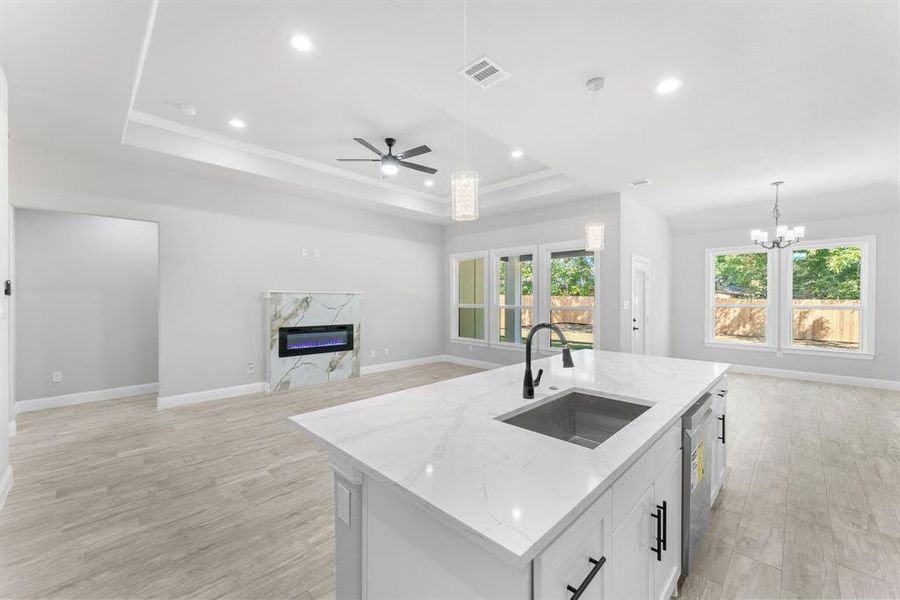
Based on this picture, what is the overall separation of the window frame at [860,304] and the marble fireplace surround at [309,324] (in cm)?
721

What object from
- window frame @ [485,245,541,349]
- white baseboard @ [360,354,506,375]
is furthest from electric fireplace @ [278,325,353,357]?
window frame @ [485,245,541,349]

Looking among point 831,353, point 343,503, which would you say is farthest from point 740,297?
point 343,503

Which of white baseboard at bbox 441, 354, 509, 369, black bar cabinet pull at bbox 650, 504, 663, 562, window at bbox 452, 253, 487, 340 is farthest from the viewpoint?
window at bbox 452, 253, 487, 340

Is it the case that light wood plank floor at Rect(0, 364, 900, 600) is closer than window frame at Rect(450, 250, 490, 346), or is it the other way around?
light wood plank floor at Rect(0, 364, 900, 600)

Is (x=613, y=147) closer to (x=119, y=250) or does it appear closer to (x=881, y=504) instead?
(x=881, y=504)

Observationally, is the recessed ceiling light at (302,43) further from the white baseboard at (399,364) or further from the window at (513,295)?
the white baseboard at (399,364)

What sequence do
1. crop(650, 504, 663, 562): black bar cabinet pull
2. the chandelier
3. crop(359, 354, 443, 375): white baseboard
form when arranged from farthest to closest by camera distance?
1. crop(359, 354, 443, 375): white baseboard
2. the chandelier
3. crop(650, 504, 663, 562): black bar cabinet pull

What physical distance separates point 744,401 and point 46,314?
877cm

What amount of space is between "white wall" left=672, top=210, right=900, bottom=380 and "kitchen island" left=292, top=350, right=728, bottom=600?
6315 millimetres

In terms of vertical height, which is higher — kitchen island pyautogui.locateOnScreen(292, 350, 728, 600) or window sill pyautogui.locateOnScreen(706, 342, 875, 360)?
kitchen island pyautogui.locateOnScreen(292, 350, 728, 600)

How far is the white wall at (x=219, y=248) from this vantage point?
13.4 ft

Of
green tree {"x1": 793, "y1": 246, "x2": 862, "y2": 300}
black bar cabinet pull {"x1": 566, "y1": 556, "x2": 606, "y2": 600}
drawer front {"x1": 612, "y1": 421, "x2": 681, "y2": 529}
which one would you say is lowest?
black bar cabinet pull {"x1": 566, "y1": 556, "x2": 606, "y2": 600}

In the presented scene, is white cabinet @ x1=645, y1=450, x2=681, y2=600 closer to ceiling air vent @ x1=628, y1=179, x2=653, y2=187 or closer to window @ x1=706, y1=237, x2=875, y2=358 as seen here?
ceiling air vent @ x1=628, y1=179, x2=653, y2=187

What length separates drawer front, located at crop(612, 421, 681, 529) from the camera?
115 cm
